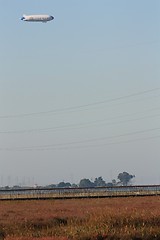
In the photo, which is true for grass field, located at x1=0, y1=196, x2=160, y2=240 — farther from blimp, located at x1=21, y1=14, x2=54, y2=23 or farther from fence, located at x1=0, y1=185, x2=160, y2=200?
blimp, located at x1=21, y1=14, x2=54, y2=23

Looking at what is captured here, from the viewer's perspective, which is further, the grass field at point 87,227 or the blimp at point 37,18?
the blimp at point 37,18

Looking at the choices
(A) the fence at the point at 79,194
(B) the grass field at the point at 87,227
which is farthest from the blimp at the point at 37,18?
(B) the grass field at the point at 87,227

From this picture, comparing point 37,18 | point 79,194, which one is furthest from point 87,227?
point 37,18

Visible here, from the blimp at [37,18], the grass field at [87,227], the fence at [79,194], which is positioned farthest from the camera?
the blimp at [37,18]

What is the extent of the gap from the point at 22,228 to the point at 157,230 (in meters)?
9.65

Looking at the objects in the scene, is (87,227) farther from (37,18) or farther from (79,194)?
(37,18)

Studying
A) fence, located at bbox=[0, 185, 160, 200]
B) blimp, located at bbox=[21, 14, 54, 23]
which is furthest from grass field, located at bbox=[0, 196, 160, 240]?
blimp, located at bbox=[21, 14, 54, 23]

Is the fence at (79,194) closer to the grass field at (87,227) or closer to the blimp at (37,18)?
the blimp at (37,18)

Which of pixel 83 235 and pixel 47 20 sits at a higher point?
pixel 47 20

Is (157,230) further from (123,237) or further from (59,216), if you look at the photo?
(59,216)

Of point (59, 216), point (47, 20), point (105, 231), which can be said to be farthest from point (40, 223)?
point (47, 20)

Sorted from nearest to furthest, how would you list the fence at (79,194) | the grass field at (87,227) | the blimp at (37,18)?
the grass field at (87,227), the fence at (79,194), the blimp at (37,18)

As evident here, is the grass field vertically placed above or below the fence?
below

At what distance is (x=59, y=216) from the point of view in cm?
4997
